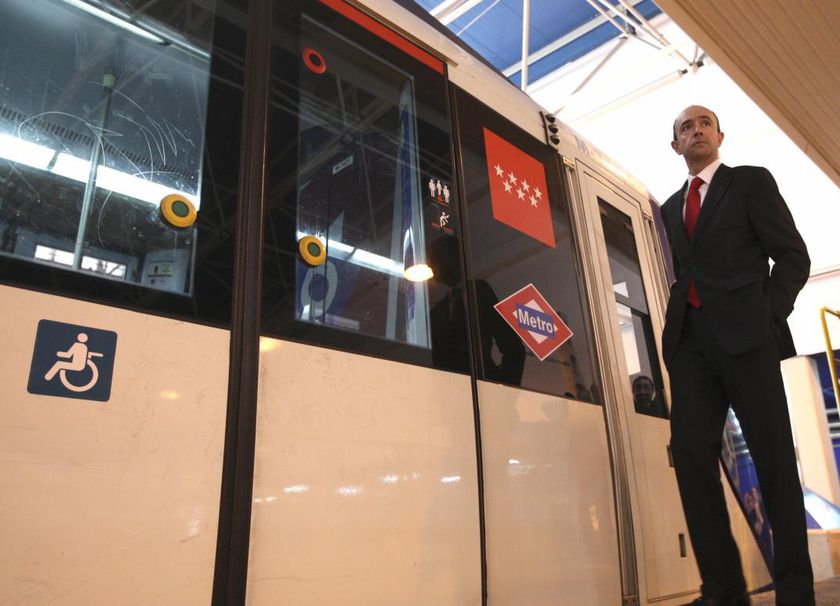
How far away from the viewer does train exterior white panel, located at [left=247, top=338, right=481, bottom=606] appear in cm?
118

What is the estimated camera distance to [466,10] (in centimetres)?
630

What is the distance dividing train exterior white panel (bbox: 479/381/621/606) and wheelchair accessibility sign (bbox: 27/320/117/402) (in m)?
0.91

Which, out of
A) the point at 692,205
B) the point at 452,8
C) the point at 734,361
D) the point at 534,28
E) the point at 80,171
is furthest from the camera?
the point at 534,28

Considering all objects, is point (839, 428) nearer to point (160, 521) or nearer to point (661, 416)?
point (661, 416)

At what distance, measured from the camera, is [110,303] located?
1.04 metres

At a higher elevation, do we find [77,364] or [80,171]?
[80,171]

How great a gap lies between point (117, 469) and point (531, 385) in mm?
1122

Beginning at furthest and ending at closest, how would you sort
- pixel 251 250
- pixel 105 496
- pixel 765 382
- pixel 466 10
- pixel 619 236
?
pixel 466 10 → pixel 619 236 → pixel 765 382 → pixel 251 250 → pixel 105 496

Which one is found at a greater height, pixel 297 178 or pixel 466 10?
pixel 466 10

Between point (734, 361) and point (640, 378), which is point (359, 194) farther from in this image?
point (640, 378)

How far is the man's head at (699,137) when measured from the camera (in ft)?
6.91

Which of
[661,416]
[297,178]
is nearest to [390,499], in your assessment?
[297,178]

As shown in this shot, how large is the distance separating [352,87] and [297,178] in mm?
366

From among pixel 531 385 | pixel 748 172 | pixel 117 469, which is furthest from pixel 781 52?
pixel 117 469
